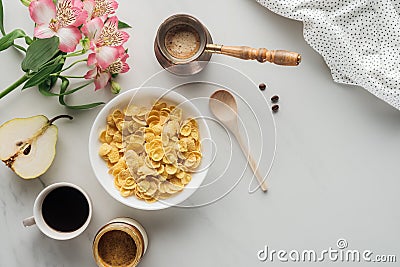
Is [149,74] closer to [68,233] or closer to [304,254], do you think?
[68,233]

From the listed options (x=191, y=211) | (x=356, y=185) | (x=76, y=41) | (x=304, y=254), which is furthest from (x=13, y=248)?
(x=356, y=185)

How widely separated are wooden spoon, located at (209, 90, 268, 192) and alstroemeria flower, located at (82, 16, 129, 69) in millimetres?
248

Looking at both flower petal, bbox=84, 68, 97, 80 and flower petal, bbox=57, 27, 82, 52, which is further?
flower petal, bbox=84, 68, 97, 80

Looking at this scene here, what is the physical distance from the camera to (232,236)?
3.93 feet

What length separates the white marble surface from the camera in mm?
1189

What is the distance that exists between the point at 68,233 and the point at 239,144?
0.41m

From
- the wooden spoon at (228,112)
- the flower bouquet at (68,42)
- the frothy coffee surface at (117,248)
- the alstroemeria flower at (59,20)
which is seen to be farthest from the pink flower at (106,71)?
the frothy coffee surface at (117,248)

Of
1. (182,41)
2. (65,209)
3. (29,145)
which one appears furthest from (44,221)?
(182,41)

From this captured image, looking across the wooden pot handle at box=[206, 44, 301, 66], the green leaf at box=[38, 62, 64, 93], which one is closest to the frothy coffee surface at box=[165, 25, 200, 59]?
the wooden pot handle at box=[206, 44, 301, 66]

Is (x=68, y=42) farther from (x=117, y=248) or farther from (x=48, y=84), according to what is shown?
(x=117, y=248)

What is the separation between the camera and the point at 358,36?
46.6 inches

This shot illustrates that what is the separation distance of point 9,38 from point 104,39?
0.21 metres

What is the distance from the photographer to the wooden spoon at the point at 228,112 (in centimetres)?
117

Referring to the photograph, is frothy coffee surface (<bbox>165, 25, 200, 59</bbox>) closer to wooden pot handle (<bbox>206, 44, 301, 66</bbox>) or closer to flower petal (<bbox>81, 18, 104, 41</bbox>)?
wooden pot handle (<bbox>206, 44, 301, 66</bbox>)
